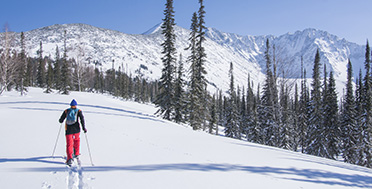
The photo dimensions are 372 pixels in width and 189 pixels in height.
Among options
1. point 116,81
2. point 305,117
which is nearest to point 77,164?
point 305,117

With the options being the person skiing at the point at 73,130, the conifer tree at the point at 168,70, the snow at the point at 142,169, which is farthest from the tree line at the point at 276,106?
the person skiing at the point at 73,130

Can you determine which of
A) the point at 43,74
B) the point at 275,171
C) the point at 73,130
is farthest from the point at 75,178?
the point at 43,74

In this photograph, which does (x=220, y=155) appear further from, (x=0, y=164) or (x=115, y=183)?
(x=0, y=164)

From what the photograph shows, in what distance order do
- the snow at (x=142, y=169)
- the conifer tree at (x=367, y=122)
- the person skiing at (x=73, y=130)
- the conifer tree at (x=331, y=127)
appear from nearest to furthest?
the snow at (x=142, y=169) → the person skiing at (x=73, y=130) → the conifer tree at (x=367, y=122) → the conifer tree at (x=331, y=127)

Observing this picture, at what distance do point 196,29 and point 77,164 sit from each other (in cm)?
2206

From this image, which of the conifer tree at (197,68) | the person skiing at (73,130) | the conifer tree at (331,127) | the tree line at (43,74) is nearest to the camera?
the person skiing at (73,130)

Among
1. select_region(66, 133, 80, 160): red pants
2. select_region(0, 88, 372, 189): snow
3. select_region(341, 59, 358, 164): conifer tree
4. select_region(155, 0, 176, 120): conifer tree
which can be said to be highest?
select_region(155, 0, 176, 120): conifer tree

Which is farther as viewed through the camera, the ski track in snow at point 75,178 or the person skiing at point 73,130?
the person skiing at point 73,130

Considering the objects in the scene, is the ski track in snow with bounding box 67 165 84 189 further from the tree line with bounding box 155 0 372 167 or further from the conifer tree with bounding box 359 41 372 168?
the conifer tree with bounding box 359 41 372 168

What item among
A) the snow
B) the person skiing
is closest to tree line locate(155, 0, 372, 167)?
the snow

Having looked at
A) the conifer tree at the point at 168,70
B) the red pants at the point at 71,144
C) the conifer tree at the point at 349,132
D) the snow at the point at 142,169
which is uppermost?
the conifer tree at the point at 168,70

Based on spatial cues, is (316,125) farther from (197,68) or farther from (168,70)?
(168,70)

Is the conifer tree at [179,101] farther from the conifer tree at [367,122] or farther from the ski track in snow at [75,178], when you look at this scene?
the conifer tree at [367,122]

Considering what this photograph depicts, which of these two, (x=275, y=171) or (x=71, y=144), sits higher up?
(x=71, y=144)
